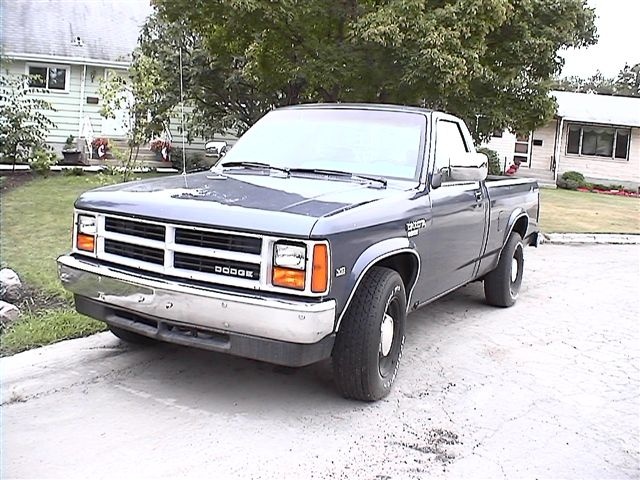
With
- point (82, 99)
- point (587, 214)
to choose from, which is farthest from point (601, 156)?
point (82, 99)

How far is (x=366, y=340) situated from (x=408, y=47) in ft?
23.9

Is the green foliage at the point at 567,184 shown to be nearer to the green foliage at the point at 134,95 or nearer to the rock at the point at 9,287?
the green foliage at the point at 134,95

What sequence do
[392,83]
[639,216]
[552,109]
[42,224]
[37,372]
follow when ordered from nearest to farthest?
[37,372] < [42,224] < [392,83] < [552,109] < [639,216]

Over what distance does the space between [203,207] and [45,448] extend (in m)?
1.51

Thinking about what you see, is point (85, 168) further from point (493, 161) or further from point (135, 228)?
point (493, 161)

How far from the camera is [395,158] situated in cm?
518

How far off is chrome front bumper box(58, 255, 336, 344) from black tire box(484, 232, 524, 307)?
12.1 ft

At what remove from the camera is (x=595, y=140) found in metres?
30.4

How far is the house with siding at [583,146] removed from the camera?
29391mm

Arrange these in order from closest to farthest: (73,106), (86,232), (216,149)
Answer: (86,232)
(216,149)
(73,106)

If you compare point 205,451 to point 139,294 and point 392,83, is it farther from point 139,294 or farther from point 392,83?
point 392,83

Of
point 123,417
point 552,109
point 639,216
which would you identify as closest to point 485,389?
point 123,417

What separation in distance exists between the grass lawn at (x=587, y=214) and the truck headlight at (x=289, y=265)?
10.6 meters

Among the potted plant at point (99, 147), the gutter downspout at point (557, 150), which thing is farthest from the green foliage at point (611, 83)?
the potted plant at point (99, 147)
